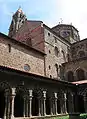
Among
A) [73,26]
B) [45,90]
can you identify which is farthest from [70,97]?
[73,26]

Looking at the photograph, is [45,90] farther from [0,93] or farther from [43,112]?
[0,93]

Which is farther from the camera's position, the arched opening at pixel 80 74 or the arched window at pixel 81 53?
the arched window at pixel 81 53

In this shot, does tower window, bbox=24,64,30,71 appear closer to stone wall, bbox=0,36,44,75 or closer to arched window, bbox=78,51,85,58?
stone wall, bbox=0,36,44,75

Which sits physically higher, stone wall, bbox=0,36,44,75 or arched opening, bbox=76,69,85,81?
stone wall, bbox=0,36,44,75

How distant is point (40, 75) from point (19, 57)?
4.38 metres

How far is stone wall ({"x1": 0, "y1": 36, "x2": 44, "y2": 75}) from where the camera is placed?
14.9m

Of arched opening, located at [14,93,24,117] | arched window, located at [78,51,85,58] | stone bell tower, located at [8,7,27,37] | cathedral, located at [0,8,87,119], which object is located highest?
stone bell tower, located at [8,7,27,37]

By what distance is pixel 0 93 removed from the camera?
43.4 ft

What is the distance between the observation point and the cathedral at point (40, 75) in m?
11.0

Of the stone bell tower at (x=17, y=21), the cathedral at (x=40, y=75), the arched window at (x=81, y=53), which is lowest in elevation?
the cathedral at (x=40, y=75)

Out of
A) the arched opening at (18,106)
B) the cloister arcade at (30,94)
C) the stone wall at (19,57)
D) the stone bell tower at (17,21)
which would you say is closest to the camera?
the cloister arcade at (30,94)

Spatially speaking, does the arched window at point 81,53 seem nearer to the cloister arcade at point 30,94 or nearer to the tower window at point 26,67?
the cloister arcade at point 30,94

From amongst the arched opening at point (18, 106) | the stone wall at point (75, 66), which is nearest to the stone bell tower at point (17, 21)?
the stone wall at point (75, 66)

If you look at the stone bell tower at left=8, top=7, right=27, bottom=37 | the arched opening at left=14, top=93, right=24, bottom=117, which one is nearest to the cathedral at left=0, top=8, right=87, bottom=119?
the arched opening at left=14, top=93, right=24, bottom=117
